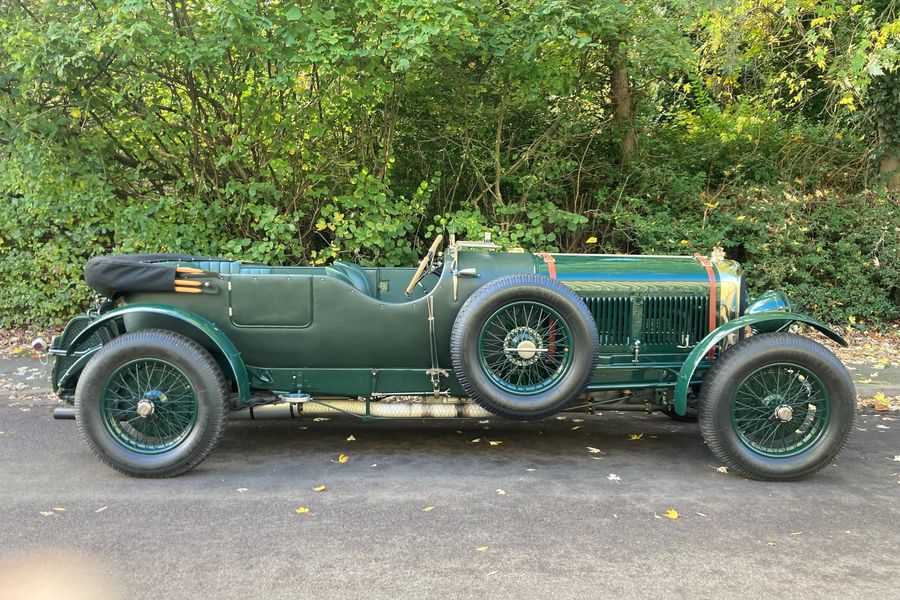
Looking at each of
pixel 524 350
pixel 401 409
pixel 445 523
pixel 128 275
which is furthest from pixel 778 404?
pixel 128 275

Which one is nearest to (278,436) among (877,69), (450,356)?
(450,356)

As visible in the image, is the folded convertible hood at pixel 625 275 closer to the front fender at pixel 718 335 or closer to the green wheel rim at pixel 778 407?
the front fender at pixel 718 335

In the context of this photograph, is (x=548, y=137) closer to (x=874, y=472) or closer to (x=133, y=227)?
(x=133, y=227)

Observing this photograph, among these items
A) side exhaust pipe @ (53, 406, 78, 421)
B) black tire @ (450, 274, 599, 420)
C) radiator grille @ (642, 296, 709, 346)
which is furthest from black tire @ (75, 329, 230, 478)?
radiator grille @ (642, 296, 709, 346)

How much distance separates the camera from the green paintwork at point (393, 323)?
4.55 meters

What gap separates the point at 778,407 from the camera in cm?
435

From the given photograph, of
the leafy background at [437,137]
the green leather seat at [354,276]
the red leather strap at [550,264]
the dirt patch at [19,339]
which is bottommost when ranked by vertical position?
the dirt patch at [19,339]

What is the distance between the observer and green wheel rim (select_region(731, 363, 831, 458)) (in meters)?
4.35

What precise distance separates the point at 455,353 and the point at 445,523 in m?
1.03

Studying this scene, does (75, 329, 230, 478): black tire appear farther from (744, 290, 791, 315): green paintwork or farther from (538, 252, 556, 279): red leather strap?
(744, 290, 791, 315): green paintwork

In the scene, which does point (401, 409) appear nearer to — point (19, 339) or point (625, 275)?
point (625, 275)

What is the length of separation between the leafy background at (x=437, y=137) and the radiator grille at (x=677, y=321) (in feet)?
10.2

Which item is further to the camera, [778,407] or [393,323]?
[393,323]

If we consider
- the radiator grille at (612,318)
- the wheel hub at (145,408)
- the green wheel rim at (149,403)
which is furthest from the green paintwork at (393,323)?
the wheel hub at (145,408)
